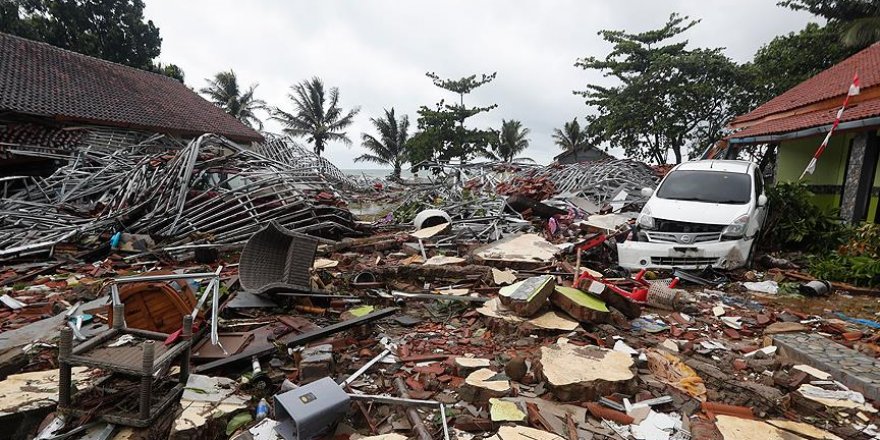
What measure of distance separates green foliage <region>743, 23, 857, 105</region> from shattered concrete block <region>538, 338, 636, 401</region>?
21.3m

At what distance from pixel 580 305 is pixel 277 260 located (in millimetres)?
3802

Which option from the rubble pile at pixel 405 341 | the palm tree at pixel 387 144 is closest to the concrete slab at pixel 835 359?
the rubble pile at pixel 405 341

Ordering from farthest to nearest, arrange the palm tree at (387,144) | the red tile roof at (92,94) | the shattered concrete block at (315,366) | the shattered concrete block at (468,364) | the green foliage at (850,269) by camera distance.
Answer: the palm tree at (387,144) → the red tile roof at (92,94) → the green foliage at (850,269) → the shattered concrete block at (468,364) → the shattered concrete block at (315,366)

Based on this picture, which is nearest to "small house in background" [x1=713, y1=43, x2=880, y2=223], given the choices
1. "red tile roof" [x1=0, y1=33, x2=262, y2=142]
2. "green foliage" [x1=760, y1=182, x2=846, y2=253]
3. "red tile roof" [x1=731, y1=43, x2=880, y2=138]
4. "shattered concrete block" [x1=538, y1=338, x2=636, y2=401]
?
"red tile roof" [x1=731, y1=43, x2=880, y2=138]

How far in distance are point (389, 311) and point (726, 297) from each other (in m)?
4.54

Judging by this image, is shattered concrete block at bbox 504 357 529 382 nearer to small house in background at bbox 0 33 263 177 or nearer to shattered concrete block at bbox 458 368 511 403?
shattered concrete block at bbox 458 368 511 403

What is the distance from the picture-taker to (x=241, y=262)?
5090mm

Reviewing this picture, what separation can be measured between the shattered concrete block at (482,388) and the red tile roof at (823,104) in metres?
8.91

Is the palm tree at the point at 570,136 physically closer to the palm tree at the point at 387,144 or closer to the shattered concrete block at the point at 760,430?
the palm tree at the point at 387,144

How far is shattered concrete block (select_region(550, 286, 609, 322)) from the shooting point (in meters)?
4.42

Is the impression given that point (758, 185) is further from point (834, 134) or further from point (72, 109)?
point (72, 109)

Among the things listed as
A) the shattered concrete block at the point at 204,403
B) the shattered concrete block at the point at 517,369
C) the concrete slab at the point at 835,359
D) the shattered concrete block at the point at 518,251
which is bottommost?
the shattered concrete block at the point at 204,403

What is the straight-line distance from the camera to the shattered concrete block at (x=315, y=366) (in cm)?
339

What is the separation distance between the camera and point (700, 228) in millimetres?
6391
